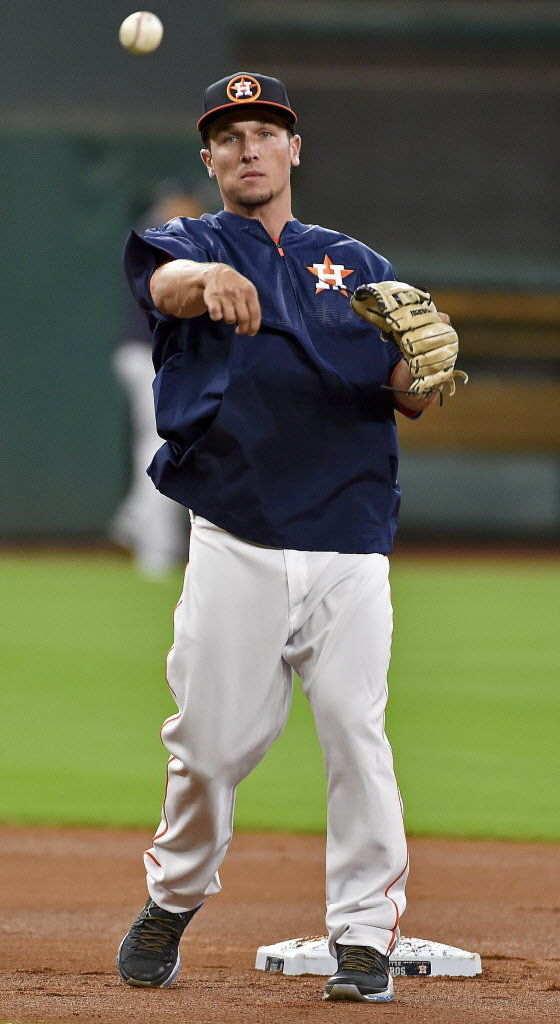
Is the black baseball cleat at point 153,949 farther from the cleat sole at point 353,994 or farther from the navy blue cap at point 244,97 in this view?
the navy blue cap at point 244,97

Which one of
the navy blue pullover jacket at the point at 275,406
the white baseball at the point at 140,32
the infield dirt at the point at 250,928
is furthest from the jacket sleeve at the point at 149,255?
the white baseball at the point at 140,32

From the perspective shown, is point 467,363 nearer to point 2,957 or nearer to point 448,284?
point 448,284

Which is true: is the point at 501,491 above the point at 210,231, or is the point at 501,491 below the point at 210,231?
below

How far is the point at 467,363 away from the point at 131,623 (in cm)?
728

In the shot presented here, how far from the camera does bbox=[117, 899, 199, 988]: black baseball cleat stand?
125 inches

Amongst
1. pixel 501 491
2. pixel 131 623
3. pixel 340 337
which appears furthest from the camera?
pixel 501 491

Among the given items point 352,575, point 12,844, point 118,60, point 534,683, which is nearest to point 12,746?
point 12,844

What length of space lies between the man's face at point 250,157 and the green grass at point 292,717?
96.8 inches

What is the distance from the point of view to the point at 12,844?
4.74 meters

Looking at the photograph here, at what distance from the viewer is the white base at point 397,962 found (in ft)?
10.9

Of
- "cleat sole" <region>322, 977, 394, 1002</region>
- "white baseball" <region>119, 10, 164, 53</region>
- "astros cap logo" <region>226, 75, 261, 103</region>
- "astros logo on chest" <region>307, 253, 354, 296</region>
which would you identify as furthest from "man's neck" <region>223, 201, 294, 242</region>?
"cleat sole" <region>322, 977, 394, 1002</region>

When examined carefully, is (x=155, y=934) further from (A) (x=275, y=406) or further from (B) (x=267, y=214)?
(B) (x=267, y=214)

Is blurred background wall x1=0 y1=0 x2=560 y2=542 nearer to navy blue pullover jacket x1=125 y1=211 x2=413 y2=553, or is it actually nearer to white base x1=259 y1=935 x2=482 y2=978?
white base x1=259 y1=935 x2=482 y2=978

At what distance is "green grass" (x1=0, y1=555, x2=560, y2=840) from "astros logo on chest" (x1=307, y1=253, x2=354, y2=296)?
7.65 feet
